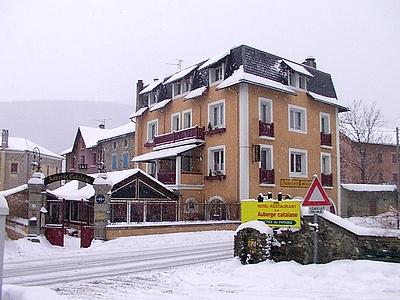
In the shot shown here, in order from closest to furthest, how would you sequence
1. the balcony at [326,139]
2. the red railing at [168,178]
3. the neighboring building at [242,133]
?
1. the neighboring building at [242,133]
2. the red railing at [168,178]
3. the balcony at [326,139]

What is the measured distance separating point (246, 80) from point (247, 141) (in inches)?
148

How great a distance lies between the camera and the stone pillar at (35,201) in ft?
67.3

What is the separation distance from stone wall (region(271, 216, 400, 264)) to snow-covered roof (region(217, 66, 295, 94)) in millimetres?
17704

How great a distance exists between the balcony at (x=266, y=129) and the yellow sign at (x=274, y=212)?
16908 millimetres

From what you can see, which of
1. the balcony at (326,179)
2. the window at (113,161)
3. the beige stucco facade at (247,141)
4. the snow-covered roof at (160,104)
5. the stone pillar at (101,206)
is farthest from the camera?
the window at (113,161)

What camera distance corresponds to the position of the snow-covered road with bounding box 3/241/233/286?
11984 mm

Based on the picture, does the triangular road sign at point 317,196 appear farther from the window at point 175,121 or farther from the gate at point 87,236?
the window at point 175,121

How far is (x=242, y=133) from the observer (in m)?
29.7

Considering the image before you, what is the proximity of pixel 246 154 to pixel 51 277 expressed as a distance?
19.1 meters

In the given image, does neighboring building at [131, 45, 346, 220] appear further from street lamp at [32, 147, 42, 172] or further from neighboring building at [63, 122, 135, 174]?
neighboring building at [63, 122, 135, 174]

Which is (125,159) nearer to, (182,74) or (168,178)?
(182,74)

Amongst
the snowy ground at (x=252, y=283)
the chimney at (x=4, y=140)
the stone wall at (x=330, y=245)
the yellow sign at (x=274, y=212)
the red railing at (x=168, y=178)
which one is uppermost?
the chimney at (x=4, y=140)

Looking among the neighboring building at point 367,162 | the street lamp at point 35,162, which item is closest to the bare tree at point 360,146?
the neighboring building at point 367,162

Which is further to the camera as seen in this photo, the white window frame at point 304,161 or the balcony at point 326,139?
the balcony at point 326,139
